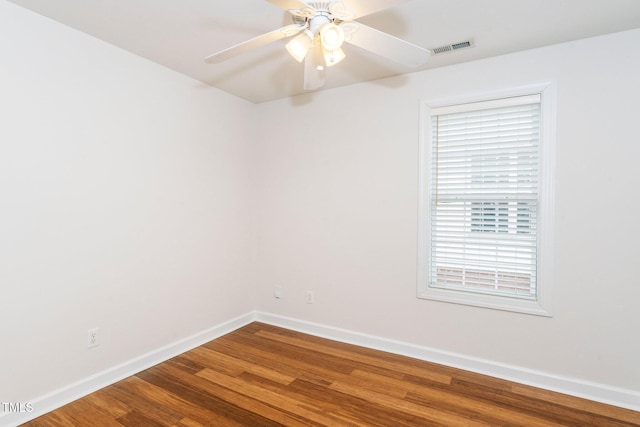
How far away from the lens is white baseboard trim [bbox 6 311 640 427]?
6.98ft

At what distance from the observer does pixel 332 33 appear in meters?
1.58

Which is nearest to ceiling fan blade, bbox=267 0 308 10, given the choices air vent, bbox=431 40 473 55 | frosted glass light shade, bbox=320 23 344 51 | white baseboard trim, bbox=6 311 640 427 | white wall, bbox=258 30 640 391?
frosted glass light shade, bbox=320 23 344 51

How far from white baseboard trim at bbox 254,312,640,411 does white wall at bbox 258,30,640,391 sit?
5cm

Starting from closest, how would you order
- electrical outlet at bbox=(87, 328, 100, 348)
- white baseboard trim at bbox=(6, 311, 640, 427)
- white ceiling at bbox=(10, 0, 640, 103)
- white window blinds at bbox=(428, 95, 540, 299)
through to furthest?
white ceiling at bbox=(10, 0, 640, 103) < white baseboard trim at bbox=(6, 311, 640, 427) < electrical outlet at bbox=(87, 328, 100, 348) < white window blinds at bbox=(428, 95, 540, 299)

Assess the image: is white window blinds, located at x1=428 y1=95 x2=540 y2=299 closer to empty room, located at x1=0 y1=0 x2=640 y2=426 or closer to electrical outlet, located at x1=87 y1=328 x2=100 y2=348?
empty room, located at x1=0 y1=0 x2=640 y2=426

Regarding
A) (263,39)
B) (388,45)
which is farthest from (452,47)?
(263,39)

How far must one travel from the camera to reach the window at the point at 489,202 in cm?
240

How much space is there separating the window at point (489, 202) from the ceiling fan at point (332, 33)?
1034 millimetres

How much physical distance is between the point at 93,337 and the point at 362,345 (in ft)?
7.19

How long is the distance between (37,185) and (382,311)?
9.08 feet

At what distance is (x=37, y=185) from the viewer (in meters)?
2.05

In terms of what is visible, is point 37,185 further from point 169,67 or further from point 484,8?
point 484,8

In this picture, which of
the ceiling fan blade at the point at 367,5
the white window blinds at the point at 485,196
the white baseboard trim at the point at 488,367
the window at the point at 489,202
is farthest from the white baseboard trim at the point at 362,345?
the ceiling fan blade at the point at 367,5

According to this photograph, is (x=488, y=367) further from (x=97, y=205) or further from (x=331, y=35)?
(x=97, y=205)
